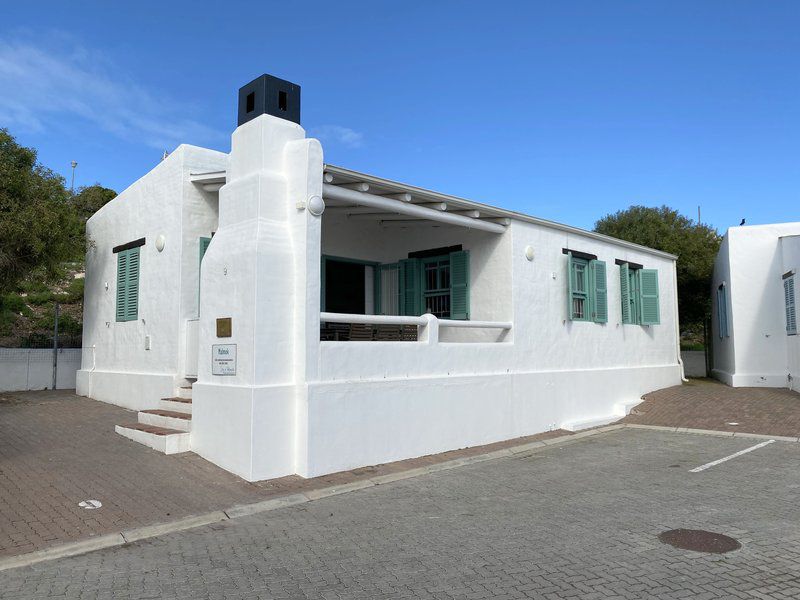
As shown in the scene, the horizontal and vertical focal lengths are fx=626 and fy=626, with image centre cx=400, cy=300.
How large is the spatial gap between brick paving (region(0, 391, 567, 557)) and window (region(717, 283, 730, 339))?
36.2ft

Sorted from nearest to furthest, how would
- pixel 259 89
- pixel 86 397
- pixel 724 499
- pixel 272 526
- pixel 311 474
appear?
pixel 272 526 → pixel 724 499 → pixel 311 474 → pixel 259 89 → pixel 86 397

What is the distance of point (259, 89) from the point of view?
8844 mm

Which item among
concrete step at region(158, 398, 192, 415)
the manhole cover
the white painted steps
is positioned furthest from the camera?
the white painted steps

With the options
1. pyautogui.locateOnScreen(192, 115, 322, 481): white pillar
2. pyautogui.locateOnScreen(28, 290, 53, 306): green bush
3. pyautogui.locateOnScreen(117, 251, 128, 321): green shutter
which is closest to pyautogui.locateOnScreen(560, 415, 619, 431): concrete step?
pyautogui.locateOnScreen(192, 115, 322, 481): white pillar

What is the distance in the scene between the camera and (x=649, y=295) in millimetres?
15766

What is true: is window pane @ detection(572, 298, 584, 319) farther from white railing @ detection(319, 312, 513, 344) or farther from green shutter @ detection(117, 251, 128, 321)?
green shutter @ detection(117, 251, 128, 321)

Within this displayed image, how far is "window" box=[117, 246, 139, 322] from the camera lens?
12320mm

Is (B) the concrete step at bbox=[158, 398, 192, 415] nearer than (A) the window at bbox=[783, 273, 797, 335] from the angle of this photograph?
Yes

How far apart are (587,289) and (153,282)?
8868mm

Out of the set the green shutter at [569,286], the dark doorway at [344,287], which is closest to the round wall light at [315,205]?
the dark doorway at [344,287]

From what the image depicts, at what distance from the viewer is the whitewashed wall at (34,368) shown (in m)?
14.0

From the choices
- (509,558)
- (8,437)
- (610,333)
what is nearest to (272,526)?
(509,558)

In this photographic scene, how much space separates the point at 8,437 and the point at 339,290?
6.09 meters

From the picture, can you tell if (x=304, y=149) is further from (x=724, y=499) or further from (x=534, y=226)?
(x=724, y=499)
